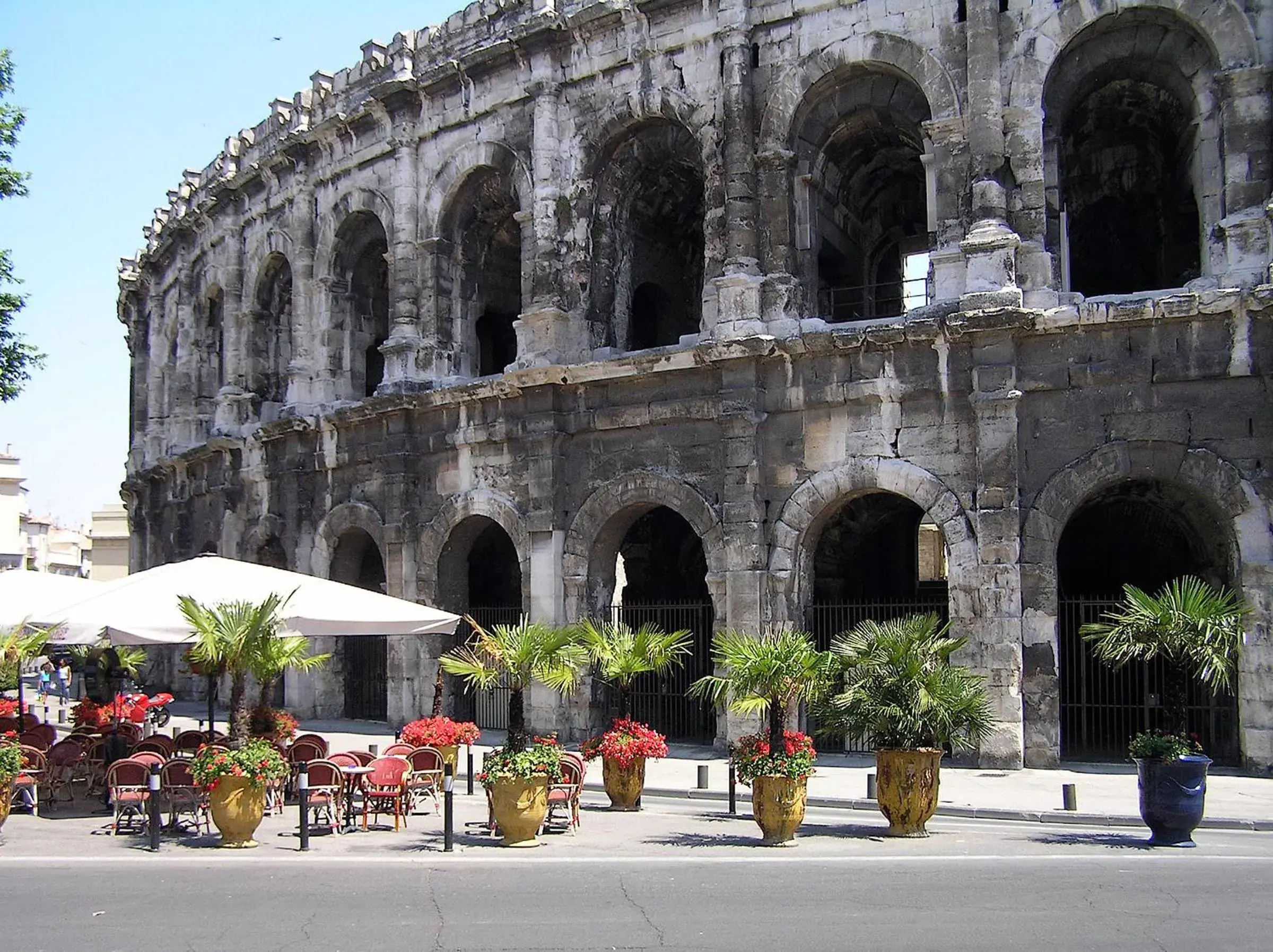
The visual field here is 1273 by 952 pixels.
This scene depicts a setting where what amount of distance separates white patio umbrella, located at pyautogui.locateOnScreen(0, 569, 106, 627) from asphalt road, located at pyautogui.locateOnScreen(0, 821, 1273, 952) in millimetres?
4241

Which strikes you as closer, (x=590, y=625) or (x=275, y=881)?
(x=275, y=881)

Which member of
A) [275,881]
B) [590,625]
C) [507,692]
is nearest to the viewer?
[275,881]

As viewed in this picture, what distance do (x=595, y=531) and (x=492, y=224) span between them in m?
6.33

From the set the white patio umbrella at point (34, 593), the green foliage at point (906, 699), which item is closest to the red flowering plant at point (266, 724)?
the white patio umbrella at point (34, 593)

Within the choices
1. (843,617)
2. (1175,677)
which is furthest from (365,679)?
(1175,677)

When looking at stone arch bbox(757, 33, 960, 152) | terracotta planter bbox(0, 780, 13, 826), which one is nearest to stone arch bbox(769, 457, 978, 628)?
stone arch bbox(757, 33, 960, 152)

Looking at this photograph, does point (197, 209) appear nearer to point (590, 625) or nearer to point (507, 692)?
point (507, 692)

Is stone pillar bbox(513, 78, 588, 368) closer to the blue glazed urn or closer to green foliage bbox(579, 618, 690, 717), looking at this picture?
green foliage bbox(579, 618, 690, 717)

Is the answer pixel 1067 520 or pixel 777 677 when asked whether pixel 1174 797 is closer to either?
pixel 777 677

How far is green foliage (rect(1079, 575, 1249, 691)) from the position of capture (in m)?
10.3

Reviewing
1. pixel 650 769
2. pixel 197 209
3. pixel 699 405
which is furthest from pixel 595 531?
pixel 197 209

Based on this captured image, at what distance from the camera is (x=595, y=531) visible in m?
18.2

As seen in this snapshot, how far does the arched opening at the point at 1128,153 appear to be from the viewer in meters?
15.5

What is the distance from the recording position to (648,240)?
67.7 ft
